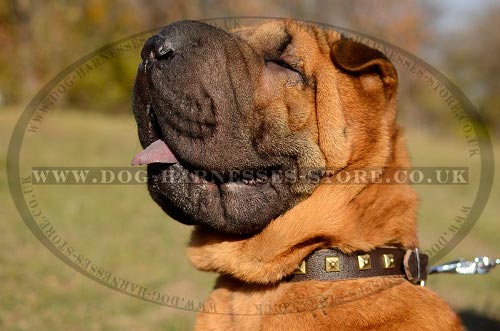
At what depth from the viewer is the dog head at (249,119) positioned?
3.10 metres

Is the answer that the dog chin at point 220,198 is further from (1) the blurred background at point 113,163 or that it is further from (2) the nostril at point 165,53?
(1) the blurred background at point 113,163

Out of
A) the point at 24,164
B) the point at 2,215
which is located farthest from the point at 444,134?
the point at 2,215

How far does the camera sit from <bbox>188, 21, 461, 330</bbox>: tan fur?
121 inches

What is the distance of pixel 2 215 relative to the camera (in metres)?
8.38

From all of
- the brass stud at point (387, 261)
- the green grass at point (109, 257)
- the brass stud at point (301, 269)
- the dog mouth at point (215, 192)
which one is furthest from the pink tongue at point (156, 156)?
the brass stud at point (387, 261)

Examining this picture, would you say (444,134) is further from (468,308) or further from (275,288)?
(275,288)

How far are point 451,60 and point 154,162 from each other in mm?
41852

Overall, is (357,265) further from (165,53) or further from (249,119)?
(165,53)

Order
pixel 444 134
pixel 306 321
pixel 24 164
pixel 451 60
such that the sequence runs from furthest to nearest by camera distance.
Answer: pixel 451 60 < pixel 444 134 < pixel 24 164 < pixel 306 321

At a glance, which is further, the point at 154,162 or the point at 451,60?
the point at 451,60

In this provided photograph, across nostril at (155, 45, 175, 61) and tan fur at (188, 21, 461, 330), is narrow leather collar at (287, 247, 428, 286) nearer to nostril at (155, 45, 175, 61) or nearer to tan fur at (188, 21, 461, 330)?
tan fur at (188, 21, 461, 330)

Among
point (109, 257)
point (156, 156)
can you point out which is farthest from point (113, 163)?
point (156, 156)

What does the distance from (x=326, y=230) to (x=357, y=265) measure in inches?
9.7

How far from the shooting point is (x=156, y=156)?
10.6 ft
